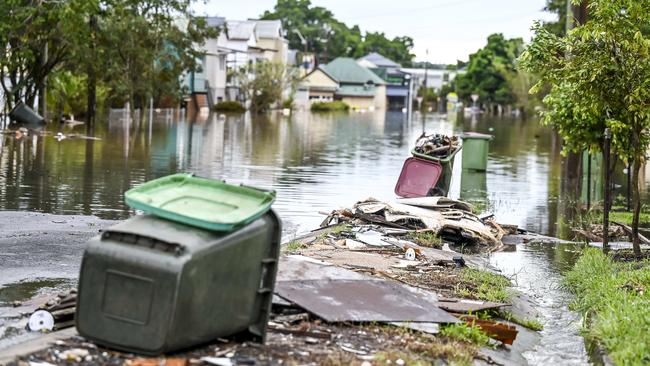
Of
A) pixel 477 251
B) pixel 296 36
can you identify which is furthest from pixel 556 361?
pixel 296 36

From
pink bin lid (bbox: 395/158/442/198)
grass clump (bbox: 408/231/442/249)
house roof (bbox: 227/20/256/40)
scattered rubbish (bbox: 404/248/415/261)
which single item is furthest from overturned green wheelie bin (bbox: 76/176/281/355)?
house roof (bbox: 227/20/256/40)

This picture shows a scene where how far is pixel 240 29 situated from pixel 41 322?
91.6 metres

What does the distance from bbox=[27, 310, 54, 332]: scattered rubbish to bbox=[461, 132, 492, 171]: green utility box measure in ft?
72.2

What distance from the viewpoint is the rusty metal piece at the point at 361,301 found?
8531 millimetres

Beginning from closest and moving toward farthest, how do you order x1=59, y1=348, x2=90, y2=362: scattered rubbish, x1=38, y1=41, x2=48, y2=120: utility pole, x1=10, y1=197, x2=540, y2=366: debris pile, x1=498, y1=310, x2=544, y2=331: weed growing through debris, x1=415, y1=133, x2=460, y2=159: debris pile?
x1=59, y1=348, x2=90, y2=362: scattered rubbish
x1=10, y1=197, x2=540, y2=366: debris pile
x1=498, y1=310, x2=544, y2=331: weed growing through debris
x1=415, y1=133, x2=460, y2=159: debris pile
x1=38, y1=41, x2=48, y2=120: utility pole

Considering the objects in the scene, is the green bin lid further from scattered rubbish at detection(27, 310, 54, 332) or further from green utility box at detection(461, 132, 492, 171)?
green utility box at detection(461, 132, 492, 171)

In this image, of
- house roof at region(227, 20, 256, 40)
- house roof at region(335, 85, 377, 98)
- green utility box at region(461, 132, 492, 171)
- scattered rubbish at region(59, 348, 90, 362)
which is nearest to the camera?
scattered rubbish at region(59, 348, 90, 362)

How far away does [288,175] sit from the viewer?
25266 mm

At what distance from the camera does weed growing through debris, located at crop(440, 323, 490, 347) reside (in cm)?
845

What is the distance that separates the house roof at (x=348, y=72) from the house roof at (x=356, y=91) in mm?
769

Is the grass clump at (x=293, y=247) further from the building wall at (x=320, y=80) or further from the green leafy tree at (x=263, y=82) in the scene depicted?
the building wall at (x=320, y=80)

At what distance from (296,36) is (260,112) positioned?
282 feet

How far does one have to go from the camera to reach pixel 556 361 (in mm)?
8938

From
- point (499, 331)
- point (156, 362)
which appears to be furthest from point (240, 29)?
point (156, 362)
